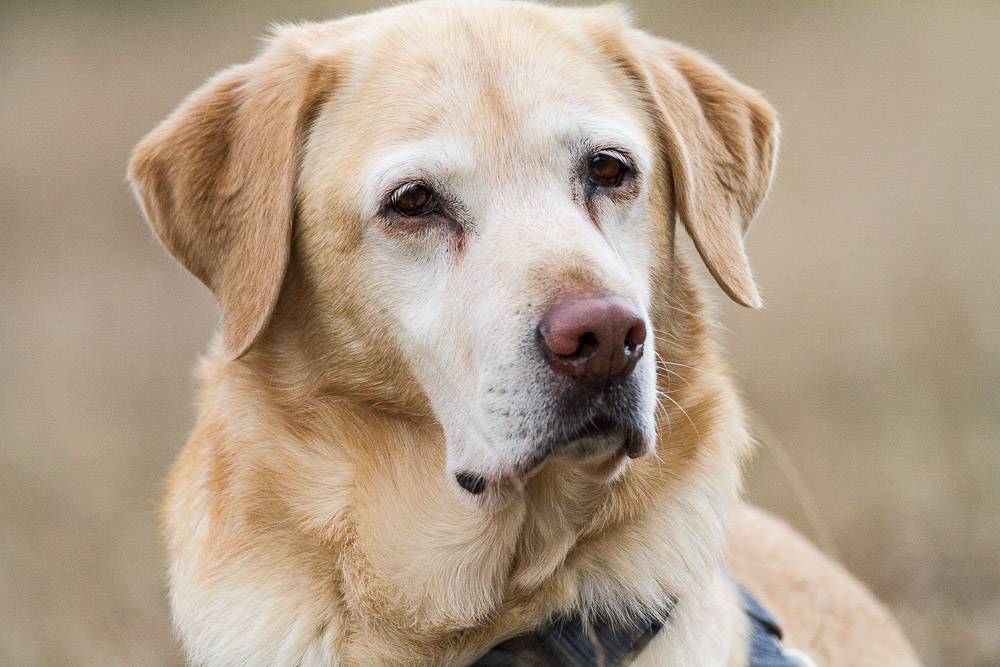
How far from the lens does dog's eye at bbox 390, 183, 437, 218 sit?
266 centimetres

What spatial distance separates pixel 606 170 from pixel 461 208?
451 millimetres

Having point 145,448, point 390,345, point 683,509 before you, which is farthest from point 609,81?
point 145,448

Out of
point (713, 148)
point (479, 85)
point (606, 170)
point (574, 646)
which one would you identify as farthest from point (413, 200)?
point (574, 646)

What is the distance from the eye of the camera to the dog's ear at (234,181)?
2814 mm

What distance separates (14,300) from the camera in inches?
282

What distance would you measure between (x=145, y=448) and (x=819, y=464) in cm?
417

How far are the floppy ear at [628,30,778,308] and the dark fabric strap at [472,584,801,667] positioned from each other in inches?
41.6

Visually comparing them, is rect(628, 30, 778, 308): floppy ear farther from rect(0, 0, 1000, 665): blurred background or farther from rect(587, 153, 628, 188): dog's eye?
rect(0, 0, 1000, 665): blurred background

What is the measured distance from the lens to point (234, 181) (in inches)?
114

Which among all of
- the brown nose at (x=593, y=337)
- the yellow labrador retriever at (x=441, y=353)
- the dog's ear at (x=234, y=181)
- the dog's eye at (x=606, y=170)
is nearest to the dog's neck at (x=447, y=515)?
the yellow labrador retriever at (x=441, y=353)

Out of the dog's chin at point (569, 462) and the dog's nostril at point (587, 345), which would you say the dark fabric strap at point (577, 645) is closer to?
the dog's chin at point (569, 462)

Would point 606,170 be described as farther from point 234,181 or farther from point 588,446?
point 234,181

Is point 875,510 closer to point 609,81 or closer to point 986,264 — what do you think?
point 986,264

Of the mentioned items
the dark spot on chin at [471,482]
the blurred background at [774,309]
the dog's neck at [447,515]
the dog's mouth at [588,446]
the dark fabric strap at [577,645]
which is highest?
the dog's mouth at [588,446]
